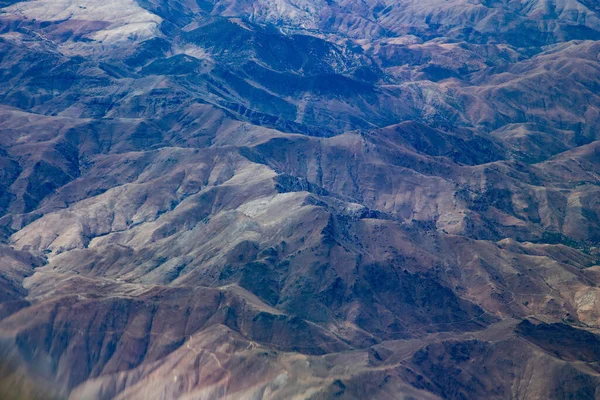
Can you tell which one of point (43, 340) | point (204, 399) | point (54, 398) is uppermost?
point (54, 398)

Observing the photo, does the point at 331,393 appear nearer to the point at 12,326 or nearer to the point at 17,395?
the point at 12,326

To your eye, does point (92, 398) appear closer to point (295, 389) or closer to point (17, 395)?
point (295, 389)

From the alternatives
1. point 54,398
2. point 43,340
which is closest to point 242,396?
point 43,340

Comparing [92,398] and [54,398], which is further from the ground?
[54,398]

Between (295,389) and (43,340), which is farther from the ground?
(43,340)

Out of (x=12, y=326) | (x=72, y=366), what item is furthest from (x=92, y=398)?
(x=12, y=326)

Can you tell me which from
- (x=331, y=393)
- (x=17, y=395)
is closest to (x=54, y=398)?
(x=17, y=395)

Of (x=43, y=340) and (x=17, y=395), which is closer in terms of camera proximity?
(x=17, y=395)

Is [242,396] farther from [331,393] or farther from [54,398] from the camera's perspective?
[54,398]
